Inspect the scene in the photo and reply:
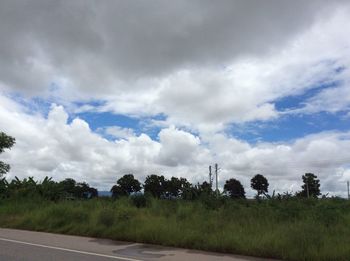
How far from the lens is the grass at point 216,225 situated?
1214 cm

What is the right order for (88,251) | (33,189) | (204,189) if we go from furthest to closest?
1. (33,189)
2. (204,189)
3. (88,251)

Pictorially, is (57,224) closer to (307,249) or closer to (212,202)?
(212,202)

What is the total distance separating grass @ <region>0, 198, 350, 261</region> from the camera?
12.1 metres

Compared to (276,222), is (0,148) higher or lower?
higher

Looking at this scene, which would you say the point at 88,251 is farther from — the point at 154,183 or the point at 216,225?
the point at 154,183

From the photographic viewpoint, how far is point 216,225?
15531mm

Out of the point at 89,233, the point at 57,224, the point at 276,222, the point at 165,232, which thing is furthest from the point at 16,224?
the point at 276,222


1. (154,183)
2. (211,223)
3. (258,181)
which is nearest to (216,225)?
(211,223)

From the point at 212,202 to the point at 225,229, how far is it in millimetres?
6683

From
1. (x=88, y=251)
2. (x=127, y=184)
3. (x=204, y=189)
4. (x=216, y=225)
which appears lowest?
(x=88, y=251)

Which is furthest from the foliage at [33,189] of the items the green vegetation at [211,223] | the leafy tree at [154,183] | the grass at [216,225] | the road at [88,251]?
the leafy tree at [154,183]

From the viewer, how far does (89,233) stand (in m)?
17.0

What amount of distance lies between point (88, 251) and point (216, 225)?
15.6 ft

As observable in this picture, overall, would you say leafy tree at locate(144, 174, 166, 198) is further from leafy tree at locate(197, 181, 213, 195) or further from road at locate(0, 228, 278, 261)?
road at locate(0, 228, 278, 261)
